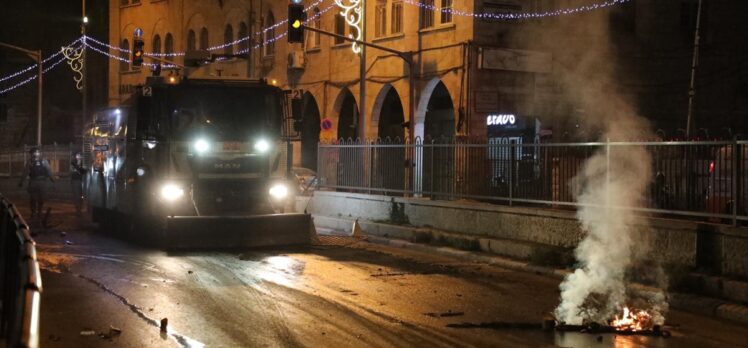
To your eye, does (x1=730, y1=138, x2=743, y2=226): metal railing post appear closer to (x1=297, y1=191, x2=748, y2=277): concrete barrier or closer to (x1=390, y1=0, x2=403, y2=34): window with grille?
(x1=297, y1=191, x2=748, y2=277): concrete barrier

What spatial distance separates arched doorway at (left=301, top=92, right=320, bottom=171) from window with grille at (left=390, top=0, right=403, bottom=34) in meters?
7.80

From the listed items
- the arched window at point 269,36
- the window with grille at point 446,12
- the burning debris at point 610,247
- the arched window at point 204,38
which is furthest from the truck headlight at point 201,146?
the arched window at point 204,38

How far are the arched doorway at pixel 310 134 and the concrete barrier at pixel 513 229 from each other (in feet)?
51.2

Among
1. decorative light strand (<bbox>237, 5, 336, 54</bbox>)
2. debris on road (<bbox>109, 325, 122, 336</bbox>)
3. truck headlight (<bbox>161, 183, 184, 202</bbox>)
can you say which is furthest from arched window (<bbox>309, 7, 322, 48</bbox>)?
debris on road (<bbox>109, 325, 122, 336</bbox>)

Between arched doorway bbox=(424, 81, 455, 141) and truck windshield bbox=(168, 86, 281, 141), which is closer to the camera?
truck windshield bbox=(168, 86, 281, 141)

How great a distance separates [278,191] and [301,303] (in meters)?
6.56

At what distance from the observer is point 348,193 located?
890 inches

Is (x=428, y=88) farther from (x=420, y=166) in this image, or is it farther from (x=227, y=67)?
(x=227, y=67)

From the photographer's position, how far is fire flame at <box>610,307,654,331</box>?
29.8 feet

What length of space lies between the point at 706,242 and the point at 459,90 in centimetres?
1727

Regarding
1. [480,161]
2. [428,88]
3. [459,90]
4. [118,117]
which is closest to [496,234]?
[480,161]

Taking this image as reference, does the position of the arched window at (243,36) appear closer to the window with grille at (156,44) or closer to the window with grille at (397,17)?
the window with grille at (156,44)

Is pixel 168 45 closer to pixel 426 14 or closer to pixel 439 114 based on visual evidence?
pixel 439 114

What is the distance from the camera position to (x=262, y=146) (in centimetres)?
1641
